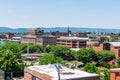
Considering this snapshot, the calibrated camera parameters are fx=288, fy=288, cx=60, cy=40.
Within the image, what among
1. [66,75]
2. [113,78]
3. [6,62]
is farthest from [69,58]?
[113,78]

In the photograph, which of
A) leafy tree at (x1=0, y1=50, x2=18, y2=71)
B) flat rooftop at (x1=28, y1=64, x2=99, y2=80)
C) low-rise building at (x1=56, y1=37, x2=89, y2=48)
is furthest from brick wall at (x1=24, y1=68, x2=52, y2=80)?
low-rise building at (x1=56, y1=37, x2=89, y2=48)

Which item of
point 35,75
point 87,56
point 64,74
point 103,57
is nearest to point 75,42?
point 103,57

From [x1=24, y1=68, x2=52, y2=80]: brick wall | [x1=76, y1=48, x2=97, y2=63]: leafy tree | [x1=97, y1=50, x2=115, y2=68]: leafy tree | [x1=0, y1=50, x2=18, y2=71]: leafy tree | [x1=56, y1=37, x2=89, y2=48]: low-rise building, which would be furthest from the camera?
[x1=56, y1=37, x2=89, y2=48]: low-rise building

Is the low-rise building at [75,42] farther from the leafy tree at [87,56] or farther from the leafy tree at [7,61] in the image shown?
the leafy tree at [7,61]

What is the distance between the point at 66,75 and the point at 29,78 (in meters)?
8.86

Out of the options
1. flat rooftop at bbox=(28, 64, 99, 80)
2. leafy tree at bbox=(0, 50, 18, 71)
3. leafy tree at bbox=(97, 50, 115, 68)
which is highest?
flat rooftop at bbox=(28, 64, 99, 80)

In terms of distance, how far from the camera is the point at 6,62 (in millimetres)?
55625

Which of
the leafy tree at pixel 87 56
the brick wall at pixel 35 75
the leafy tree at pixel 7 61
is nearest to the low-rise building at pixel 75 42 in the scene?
the leafy tree at pixel 87 56

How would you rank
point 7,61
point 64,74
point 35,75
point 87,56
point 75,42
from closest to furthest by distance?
1. point 64,74
2. point 35,75
3. point 7,61
4. point 87,56
5. point 75,42

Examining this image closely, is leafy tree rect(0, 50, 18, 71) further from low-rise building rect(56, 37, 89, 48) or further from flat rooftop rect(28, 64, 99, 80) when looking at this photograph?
low-rise building rect(56, 37, 89, 48)

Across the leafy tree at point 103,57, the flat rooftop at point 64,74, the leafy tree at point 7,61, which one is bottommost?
the leafy tree at point 103,57

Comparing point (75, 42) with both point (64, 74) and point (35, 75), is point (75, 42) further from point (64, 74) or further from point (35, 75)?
point (64, 74)

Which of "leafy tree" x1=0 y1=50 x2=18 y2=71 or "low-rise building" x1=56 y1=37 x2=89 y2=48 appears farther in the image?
"low-rise building" x1=56 y1=37 x2=89 y2=48

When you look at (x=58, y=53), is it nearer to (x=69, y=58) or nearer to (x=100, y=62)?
(x=69, y=58)
